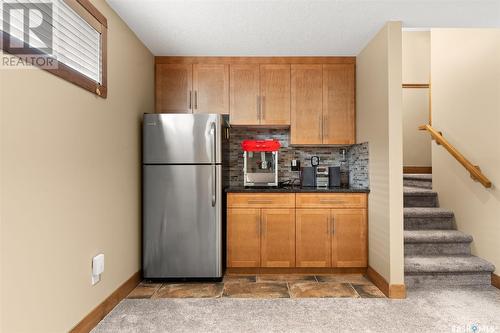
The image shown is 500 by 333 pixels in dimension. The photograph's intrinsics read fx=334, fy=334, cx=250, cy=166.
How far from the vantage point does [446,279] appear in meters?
3.17

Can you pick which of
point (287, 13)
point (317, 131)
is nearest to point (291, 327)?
point (317, 131)

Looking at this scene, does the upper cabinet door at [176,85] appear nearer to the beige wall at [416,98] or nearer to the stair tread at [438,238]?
the stair tread at [438,238]

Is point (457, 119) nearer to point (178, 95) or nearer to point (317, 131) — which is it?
point (317, 131)

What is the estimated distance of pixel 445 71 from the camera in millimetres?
3959

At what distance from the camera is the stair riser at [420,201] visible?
407cm

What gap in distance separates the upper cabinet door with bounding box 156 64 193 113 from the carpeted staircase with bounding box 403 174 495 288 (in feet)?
9.27

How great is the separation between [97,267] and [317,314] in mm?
1682

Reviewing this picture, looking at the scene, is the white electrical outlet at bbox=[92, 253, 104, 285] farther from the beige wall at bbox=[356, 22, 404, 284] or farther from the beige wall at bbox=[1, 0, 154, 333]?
the beige wall at bbox=[356, 22, 404, 284]

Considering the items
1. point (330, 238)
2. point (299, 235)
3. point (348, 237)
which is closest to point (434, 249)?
point (348, 237)

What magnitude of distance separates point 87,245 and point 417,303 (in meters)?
2.62

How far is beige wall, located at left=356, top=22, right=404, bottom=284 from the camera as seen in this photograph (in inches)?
115

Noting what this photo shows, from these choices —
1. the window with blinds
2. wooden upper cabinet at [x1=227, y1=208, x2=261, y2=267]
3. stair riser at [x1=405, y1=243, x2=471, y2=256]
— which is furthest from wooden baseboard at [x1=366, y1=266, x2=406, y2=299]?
the window with blinds

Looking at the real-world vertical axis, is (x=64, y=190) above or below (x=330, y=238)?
above

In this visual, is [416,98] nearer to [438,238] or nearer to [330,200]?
[438,238]
